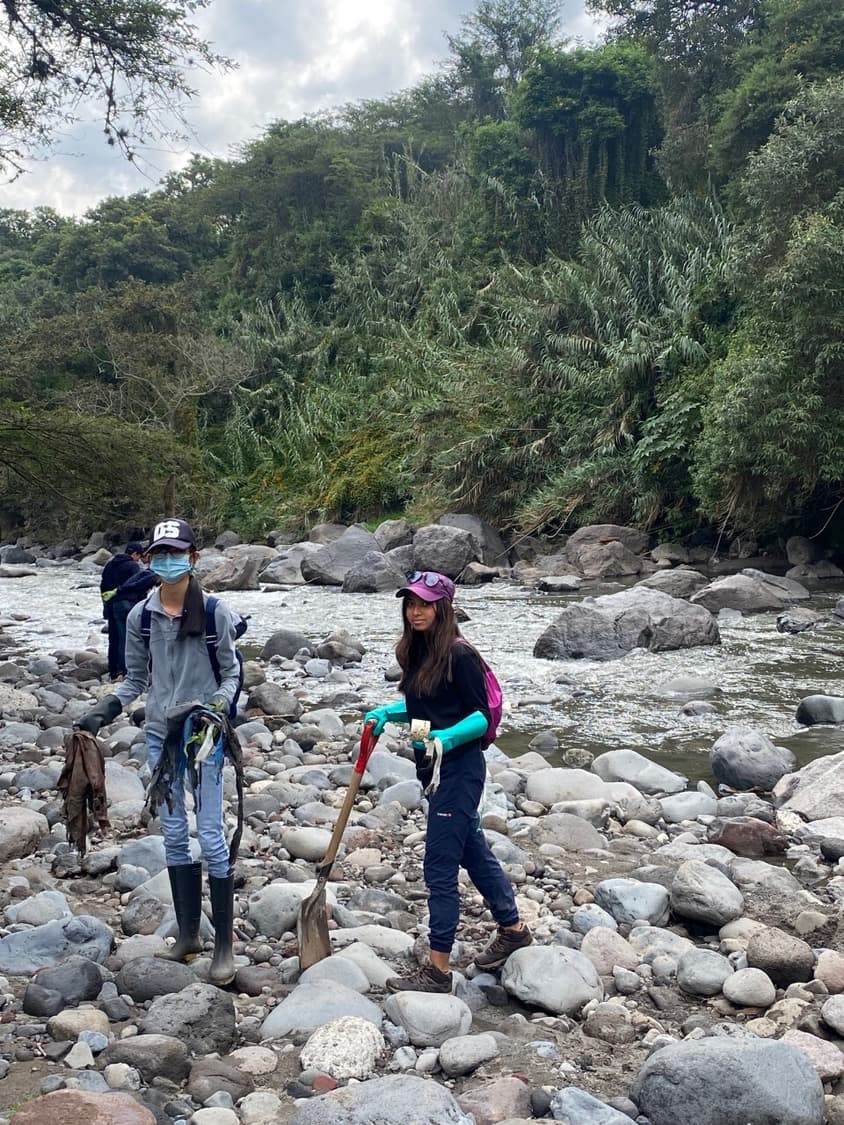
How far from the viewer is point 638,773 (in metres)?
7.05

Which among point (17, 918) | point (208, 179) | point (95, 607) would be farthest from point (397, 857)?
point (208, 179)

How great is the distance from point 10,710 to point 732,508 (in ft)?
45.3

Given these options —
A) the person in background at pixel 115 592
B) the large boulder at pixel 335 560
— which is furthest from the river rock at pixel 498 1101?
the large boulder at pixel 335 560

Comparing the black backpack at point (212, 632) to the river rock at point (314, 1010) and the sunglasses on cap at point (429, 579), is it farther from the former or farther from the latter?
the river rock at point (314, 1010)

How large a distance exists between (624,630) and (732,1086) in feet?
31.6

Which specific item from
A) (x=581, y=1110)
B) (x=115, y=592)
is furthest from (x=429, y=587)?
(x=115, y=592)

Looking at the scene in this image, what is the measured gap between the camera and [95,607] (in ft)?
58.7

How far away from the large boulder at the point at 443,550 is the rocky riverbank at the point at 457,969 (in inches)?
523

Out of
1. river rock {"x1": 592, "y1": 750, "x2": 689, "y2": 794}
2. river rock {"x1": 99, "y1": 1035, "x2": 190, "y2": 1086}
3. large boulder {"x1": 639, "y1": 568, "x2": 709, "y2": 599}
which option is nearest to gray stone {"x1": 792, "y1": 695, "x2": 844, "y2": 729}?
river rock {"x1": 592, "y1": 750, "x2": 689, "y2": 794}

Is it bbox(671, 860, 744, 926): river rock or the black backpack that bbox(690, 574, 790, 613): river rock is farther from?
the black backpack

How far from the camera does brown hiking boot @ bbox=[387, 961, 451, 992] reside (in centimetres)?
370

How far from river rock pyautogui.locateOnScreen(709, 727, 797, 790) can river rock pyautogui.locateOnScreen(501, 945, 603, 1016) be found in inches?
136

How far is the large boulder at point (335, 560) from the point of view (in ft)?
64.9

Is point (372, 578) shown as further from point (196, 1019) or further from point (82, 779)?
point (196, 1019)
